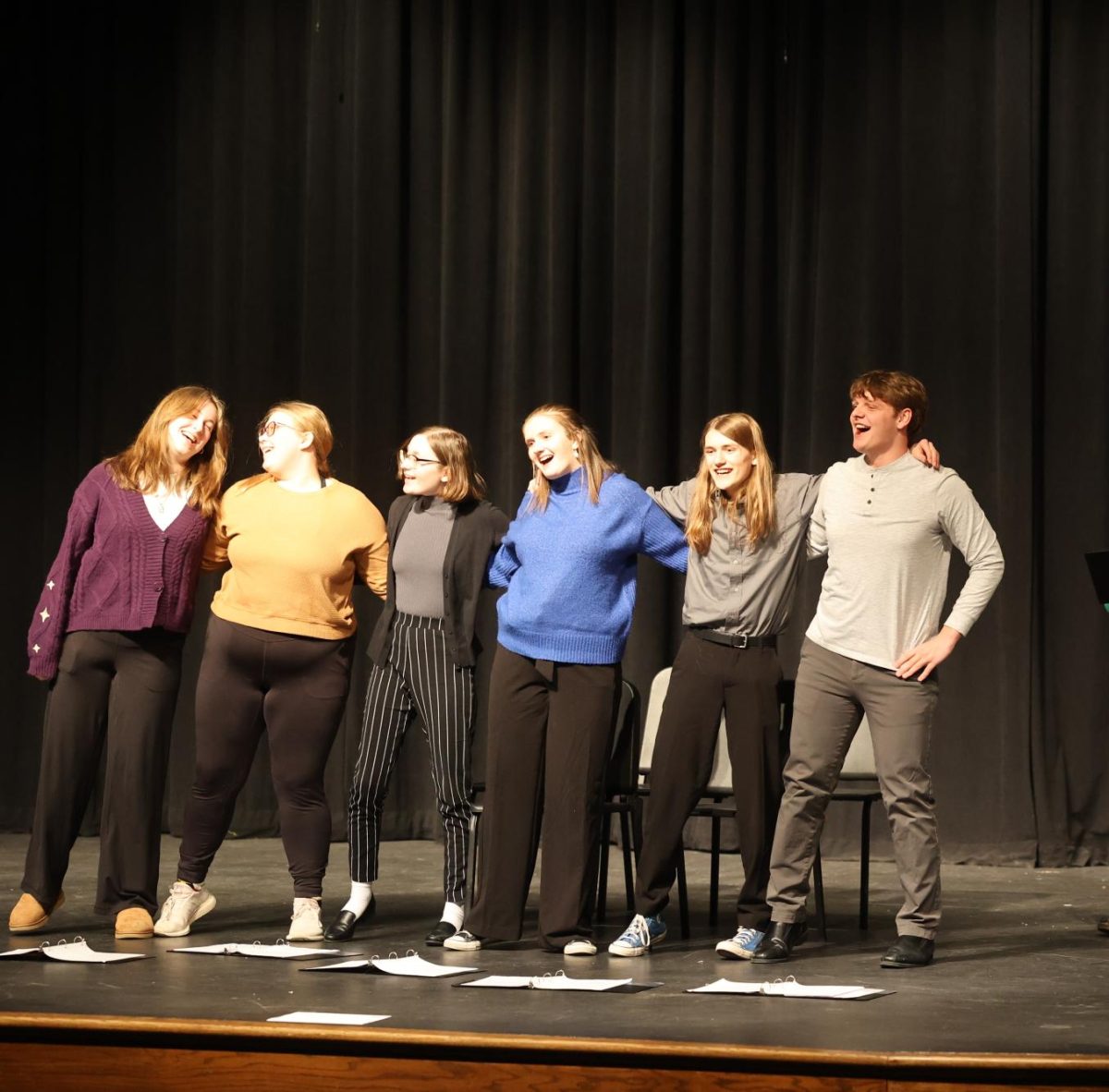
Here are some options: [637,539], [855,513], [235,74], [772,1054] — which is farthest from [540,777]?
[235,74]

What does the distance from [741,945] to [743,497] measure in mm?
1098

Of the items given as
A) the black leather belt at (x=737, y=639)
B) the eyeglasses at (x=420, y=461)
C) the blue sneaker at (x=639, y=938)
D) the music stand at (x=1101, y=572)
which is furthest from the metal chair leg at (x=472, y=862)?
the music stand at (x=1101, y=572)

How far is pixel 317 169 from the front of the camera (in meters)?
6.73

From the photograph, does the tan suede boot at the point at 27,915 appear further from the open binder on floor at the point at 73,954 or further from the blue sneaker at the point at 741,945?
the blue sneaker at the point at 741,945

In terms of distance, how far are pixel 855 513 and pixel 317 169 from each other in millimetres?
3660

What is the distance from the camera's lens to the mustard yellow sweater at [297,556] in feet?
13.4

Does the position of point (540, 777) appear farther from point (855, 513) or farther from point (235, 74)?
point (235, 74)

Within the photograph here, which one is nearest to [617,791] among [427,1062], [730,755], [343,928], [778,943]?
[730,755]

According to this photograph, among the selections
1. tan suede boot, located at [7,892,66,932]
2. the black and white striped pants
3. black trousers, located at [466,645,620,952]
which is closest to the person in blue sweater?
black trousers, located at [466,645,620,952]

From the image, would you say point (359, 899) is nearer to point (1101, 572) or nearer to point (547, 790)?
point (547, 790)

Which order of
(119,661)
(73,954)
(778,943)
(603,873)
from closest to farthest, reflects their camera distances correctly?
1. (73,954)
2. (778,943)
3. (119,661)
4. (603,873)

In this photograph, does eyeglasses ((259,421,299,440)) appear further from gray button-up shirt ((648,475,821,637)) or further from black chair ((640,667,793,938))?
black chair ((640,667,793,938))

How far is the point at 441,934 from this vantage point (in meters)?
4.06

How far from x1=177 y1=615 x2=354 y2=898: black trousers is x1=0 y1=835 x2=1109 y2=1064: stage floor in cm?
26
